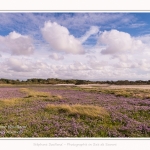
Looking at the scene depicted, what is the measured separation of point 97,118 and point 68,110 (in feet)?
9.52

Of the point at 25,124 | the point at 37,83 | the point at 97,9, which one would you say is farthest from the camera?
the point at 37,83

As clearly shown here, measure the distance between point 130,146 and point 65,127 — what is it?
12.1 ft

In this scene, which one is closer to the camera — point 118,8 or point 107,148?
point 107,148

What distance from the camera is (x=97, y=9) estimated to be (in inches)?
404

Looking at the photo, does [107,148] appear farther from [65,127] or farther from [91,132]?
[65,127]

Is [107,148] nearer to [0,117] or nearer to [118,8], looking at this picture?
[118,8]

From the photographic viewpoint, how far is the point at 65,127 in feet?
35.1

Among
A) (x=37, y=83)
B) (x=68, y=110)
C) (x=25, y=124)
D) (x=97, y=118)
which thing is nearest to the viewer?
(x=25, y=124)

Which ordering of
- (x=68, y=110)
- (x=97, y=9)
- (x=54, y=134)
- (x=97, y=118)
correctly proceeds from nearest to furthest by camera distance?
(x=54, y=134), (x=97, y=9), (x=97, y=118), (x=68, y=110)

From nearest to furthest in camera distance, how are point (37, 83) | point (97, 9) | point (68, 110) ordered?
point (97, 9)
point (68, 110)
point (37, 83)

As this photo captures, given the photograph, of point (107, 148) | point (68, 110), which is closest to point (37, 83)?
point (68, 110)

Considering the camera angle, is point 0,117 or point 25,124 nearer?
point 25,124

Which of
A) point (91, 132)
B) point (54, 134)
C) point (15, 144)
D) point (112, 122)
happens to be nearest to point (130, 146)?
point (91, 132)

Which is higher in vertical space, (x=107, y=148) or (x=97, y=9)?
(x=97, y=9)
